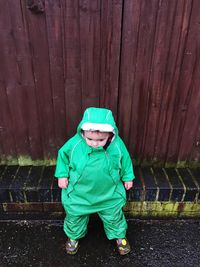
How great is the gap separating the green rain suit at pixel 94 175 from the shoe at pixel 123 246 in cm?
5

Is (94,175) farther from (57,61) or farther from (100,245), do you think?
(57,61)

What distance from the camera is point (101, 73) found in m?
2.02

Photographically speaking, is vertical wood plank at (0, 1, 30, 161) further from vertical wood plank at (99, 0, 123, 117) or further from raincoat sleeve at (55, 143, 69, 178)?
vertical wood plank at (99, 0, 123, 117)

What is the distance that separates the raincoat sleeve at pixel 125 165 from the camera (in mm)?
1949

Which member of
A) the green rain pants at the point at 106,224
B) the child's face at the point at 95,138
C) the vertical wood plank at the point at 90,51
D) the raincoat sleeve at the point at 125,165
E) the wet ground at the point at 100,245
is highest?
the vertical wood plank at the point at 90,51

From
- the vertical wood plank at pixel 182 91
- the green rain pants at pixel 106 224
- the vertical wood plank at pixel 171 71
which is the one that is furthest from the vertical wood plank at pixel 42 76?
the vertical wood plank at pixel 182 91

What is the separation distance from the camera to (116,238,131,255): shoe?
210 cm

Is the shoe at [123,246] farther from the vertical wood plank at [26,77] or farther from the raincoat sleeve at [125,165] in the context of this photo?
the vertical wood plank at [26,77]

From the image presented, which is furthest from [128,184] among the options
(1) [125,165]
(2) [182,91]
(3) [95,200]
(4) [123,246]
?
(2) [182,91]

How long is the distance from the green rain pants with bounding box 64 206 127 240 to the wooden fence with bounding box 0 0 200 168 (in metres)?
0.62

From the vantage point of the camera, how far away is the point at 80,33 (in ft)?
6.17

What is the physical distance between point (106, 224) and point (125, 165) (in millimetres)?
534

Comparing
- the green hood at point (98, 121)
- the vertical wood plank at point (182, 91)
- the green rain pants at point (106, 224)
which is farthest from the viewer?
the green rain pants at point (106, 224)

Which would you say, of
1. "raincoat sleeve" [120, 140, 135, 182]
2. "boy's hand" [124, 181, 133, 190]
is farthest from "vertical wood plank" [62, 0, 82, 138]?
"boy's hand" [124, 181, 133, 190]
